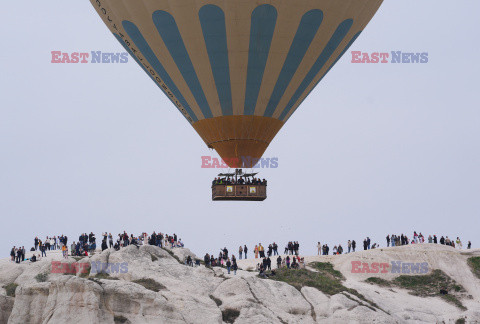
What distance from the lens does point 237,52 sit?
2858 centimetres

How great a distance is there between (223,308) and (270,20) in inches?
552

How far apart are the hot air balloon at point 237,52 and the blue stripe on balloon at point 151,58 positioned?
60 mm

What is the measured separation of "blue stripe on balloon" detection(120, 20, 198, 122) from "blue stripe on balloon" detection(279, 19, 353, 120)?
4.96 m

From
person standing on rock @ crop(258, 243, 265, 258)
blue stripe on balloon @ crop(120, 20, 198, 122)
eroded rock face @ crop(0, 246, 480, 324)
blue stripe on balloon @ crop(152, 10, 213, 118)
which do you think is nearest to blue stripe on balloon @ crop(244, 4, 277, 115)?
blue stripe on balloon @ crop(152, 10, 213, 118)

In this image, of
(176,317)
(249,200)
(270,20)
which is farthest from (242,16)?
(176,317)

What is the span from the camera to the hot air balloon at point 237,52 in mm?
27484

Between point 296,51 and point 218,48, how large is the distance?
3629 mm

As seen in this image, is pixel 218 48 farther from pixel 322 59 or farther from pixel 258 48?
pixel 322 59

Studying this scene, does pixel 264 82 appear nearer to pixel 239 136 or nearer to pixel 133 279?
pixel 239 136

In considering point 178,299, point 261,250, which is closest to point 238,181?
Result: point 178,299

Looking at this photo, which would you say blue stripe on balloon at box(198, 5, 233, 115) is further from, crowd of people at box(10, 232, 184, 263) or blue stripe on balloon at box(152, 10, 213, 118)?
crowd of people at box(10, 232, 184, 263)

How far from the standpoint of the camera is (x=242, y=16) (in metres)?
27.3

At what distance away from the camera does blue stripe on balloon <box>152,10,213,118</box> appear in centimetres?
2794

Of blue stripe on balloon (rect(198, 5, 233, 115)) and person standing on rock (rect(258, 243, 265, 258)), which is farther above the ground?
blue stripe on balloon (rect(198, 5, 233, 115))
